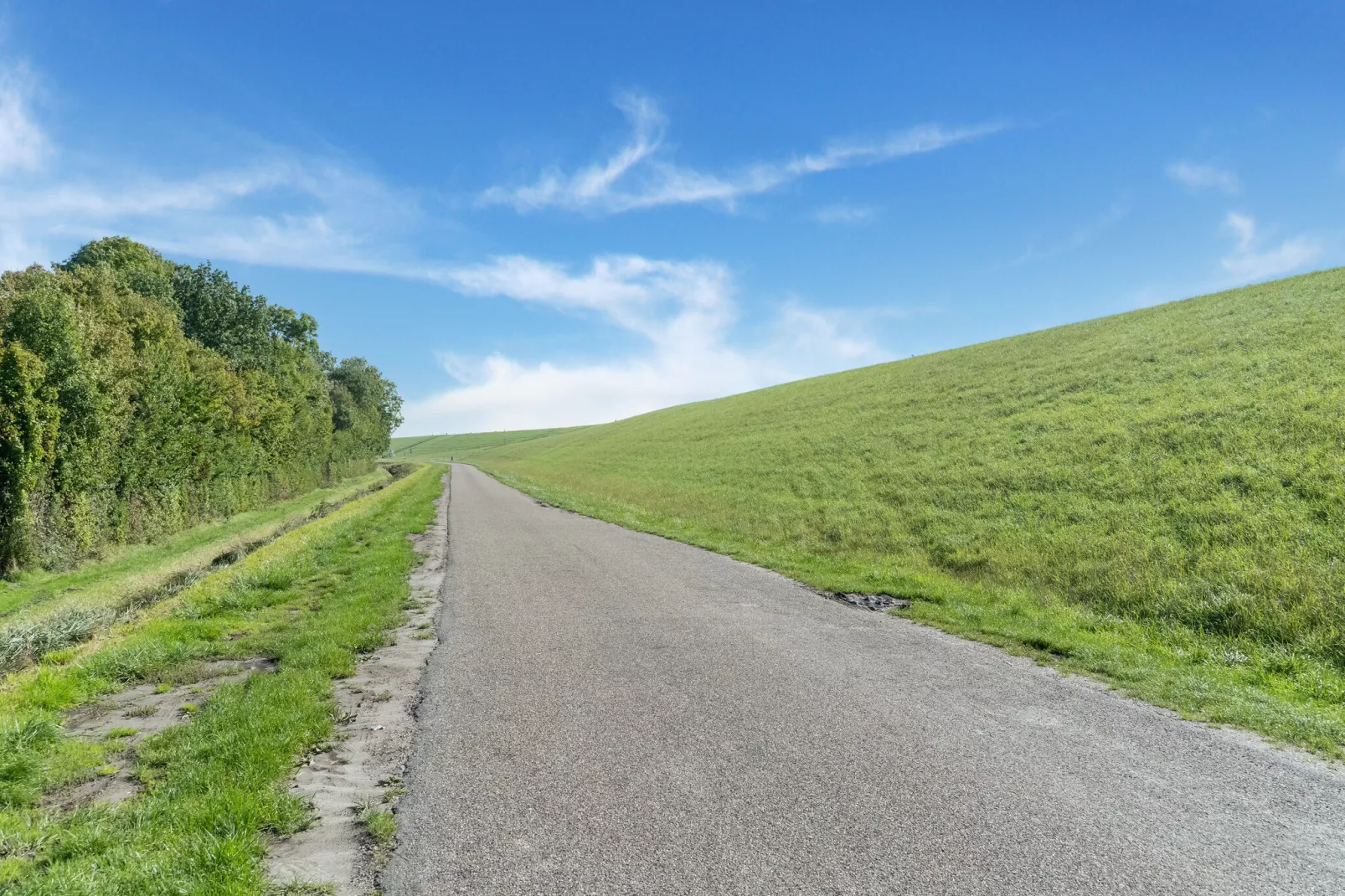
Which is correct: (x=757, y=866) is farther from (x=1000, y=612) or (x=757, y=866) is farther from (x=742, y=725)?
(x=1000, y=612)

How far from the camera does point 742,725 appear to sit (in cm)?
610

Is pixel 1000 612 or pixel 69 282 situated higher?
pixel 69 282

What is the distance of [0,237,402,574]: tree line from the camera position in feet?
57.5

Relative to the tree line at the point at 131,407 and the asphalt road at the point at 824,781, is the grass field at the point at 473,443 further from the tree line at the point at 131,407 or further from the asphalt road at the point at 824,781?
the asphalt road at the point at 824,781

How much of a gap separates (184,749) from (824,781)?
530cm

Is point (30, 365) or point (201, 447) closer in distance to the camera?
point (30, 365)

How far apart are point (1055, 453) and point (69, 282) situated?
35.3m

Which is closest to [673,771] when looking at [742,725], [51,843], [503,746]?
[742,725]

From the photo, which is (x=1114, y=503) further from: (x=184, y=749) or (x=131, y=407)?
(x=131, y=407)

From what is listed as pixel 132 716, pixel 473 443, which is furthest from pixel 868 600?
pixel 473 443

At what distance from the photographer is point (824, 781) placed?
196 inches

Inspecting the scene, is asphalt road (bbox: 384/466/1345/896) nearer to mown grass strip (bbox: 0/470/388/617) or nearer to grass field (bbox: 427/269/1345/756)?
grass field (bbox: 427/269/1345/756)

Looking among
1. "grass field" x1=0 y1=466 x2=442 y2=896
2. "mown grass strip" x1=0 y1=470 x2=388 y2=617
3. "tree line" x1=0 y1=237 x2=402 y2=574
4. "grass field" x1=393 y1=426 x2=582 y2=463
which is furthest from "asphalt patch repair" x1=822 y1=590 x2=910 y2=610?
"grass field" x1=393 y1=426 x2=582 y2=463

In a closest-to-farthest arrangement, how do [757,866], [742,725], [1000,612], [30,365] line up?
[757,866] → [742,725] → [1000,612] → [30,365]
